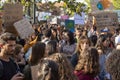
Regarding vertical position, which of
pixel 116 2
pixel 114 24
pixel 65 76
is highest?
pixel 65 76

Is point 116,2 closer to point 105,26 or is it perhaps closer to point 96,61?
point 105,26

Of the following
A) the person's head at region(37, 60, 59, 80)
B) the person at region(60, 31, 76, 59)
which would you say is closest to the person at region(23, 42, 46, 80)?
the person's head at region(37, 60, 59, 80)

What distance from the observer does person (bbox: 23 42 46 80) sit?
5.34m

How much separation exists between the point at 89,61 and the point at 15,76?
3.59 ft

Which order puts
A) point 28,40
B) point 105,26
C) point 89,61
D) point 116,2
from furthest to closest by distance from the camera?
point 116,2 → point 105,26 → point 28,40 → point 89,61

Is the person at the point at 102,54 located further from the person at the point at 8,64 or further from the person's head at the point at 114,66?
the person's head at the point at 114,66

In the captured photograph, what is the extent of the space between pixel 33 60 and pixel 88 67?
0.76m

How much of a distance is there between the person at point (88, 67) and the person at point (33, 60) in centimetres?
57

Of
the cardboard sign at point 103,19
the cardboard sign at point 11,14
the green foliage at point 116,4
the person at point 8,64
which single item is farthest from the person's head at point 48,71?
the green foliage at point 116,4

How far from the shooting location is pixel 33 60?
5703 mm

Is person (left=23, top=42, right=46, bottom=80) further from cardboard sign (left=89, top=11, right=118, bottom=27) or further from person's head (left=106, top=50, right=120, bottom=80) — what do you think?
cardboard sign (left=89, top=11, right=118, bottom=27)

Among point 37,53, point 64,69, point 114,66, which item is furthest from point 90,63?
point 114,66

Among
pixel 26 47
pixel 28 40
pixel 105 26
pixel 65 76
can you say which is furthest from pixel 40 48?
pixel 105 26

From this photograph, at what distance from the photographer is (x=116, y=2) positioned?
62.1m
